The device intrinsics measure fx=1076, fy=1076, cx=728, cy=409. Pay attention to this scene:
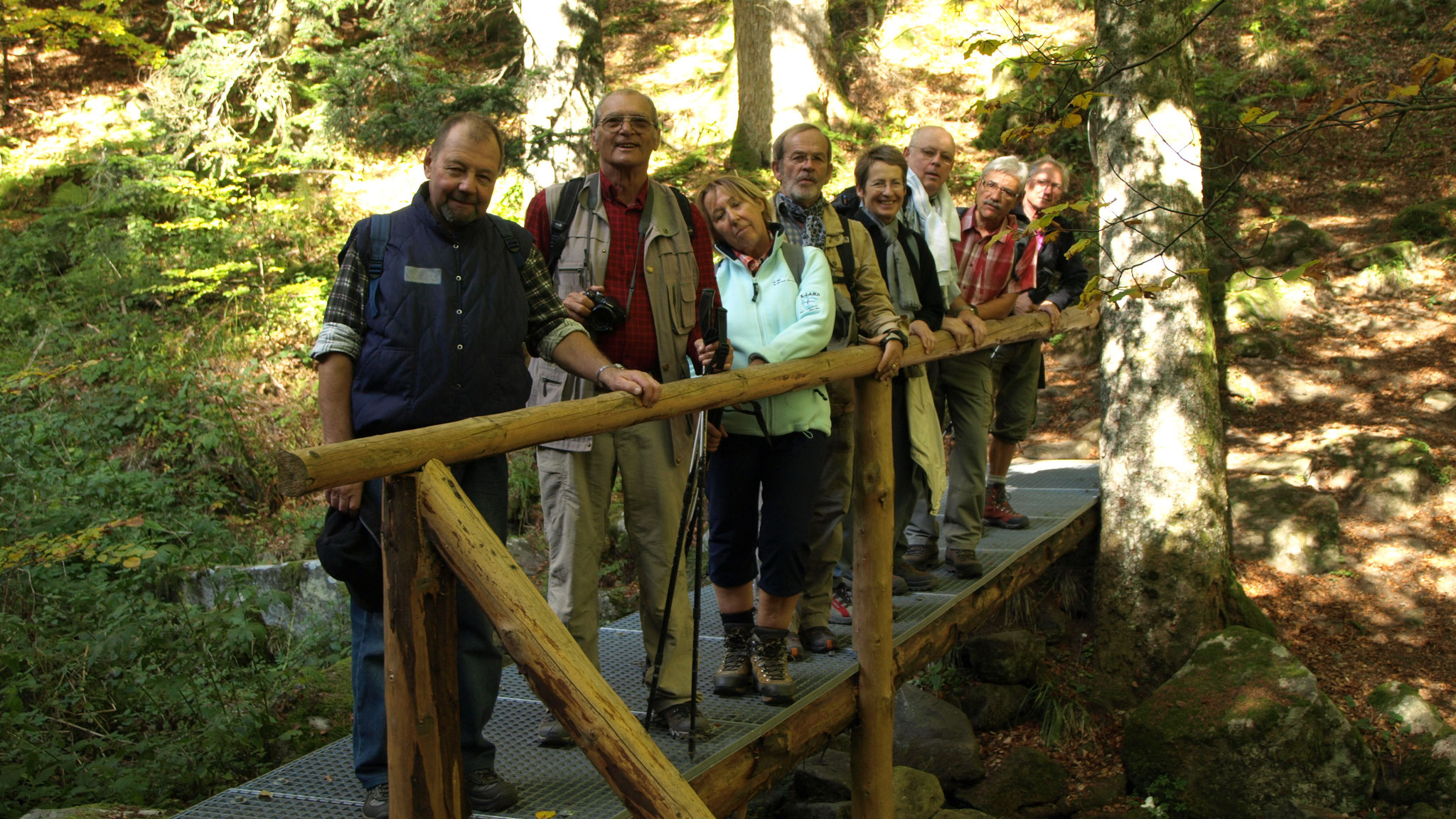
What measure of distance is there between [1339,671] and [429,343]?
21.8 feet

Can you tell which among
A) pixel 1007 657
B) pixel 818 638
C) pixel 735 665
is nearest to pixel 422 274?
pixel 735 665

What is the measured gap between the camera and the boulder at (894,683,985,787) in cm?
623

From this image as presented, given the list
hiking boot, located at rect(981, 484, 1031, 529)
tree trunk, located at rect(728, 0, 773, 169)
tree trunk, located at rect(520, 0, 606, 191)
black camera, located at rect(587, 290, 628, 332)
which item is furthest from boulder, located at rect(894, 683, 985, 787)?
tree trunk, located at rect(728, 0, 773, 169)

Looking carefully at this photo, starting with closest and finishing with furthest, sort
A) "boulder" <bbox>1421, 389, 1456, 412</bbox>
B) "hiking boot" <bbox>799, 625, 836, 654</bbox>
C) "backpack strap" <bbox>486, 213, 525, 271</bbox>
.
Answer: "backpack strap" <bbox>486, 213, 525, 271</bbox> < "hiking boot" <bbox>799, 625, 836, 654</bbox> < "boulder" <bbox>1421, 389, 1456, 412</bbox>

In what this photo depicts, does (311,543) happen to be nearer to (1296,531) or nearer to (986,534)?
(986,534)

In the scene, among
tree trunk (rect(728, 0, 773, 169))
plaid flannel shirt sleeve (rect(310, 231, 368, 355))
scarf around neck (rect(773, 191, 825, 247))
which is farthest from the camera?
tree trunk (rect(728, 0, 773, 169))

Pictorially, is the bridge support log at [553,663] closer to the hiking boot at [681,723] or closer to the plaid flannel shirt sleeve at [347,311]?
the plaid flannel shirt sleeve at [347,311]

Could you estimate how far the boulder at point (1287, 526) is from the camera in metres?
8.10

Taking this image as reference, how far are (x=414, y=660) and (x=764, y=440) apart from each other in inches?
70.3

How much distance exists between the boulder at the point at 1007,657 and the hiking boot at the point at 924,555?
4.72ft

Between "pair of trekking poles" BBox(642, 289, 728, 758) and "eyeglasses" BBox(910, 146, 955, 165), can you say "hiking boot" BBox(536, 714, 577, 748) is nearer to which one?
"pair of trekking poles" BBox(642, 289, 728, 758)

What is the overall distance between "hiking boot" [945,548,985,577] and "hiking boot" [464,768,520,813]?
3.13m

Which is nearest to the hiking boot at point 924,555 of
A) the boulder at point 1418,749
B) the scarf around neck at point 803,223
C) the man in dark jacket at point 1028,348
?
the man in dark jacket at point 1028,348

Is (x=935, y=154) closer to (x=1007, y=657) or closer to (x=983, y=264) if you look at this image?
(x=983, y=264)
